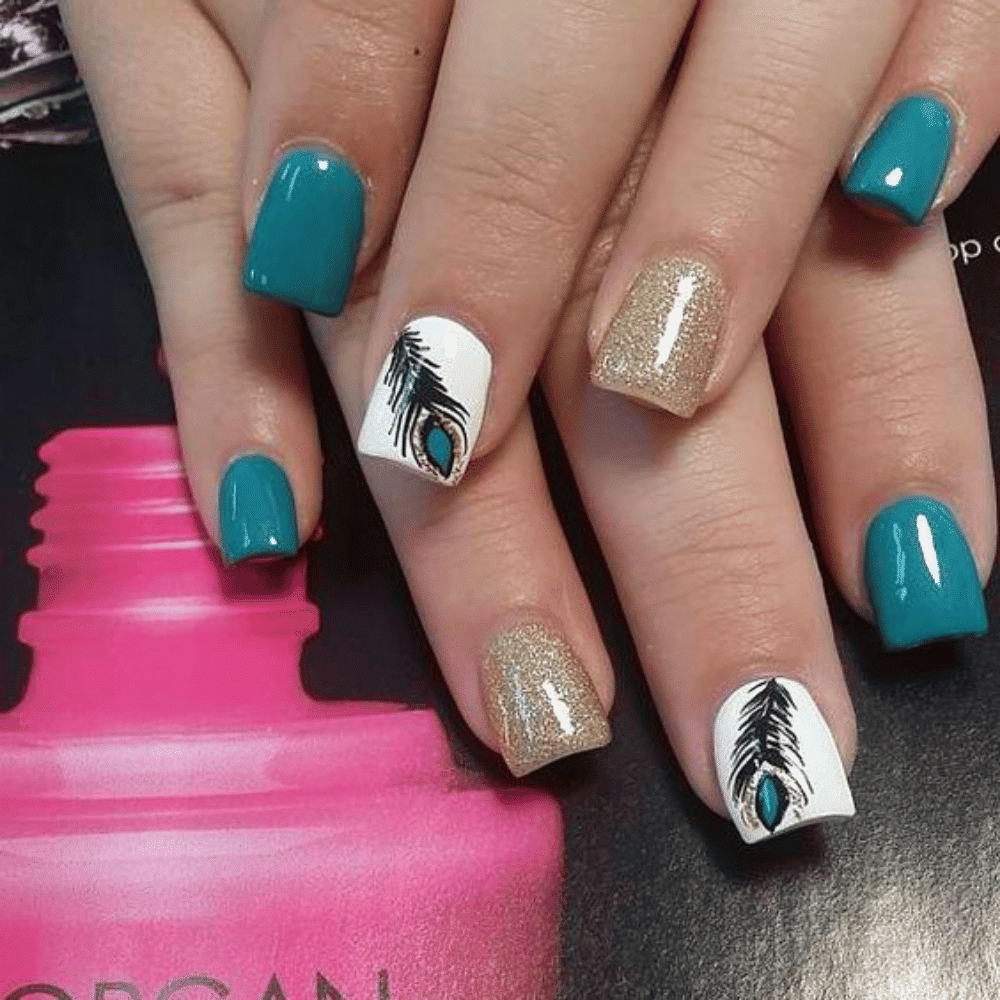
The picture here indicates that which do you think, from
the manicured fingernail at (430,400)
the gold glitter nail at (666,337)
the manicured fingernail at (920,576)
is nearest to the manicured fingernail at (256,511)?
the manicured fingernail at (430,400)

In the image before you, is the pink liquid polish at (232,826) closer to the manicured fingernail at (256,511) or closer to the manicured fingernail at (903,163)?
the manicured fingernail at (256,511)

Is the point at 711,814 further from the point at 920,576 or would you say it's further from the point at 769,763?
the point at 920,576

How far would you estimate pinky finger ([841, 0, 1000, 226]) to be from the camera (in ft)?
2.42

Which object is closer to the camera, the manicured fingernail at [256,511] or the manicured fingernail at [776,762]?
the manicured fingernail at [776,762]

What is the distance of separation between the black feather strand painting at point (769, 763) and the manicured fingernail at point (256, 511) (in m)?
0.28

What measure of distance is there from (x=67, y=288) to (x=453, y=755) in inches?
16.8

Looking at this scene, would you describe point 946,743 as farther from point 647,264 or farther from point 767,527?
point 647,264

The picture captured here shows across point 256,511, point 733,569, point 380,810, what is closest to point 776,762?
point 733,569

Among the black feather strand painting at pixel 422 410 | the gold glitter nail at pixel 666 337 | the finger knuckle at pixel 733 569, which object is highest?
the gold glitter nail at pixel 666 337

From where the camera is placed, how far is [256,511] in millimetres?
787

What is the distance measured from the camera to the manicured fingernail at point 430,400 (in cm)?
70

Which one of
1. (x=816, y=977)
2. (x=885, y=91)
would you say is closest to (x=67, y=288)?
(x=885, y=91)

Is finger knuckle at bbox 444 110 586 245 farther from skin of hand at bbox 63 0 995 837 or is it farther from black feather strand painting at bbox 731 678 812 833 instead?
black feather strand painting at bbox 731 678 812 833

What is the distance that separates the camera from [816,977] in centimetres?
71
